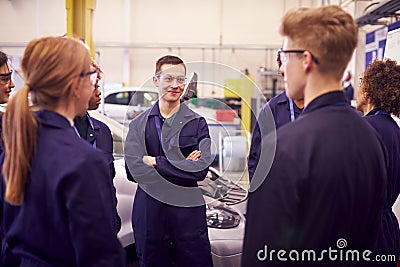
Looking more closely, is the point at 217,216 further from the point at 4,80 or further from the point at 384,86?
the point at 4,80

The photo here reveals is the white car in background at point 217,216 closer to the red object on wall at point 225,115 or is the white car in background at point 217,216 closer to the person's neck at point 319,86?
the person's neck at point 319,86

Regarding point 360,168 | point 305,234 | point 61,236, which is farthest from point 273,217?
point 61,236

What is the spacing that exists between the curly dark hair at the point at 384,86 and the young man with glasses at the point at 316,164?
0.97 m

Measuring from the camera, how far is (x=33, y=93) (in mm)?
1229

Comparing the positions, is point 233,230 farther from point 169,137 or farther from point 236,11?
point 236,11

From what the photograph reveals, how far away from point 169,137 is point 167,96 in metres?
0.21

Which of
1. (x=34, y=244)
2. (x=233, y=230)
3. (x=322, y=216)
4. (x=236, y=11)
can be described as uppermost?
(x=236, y=11)

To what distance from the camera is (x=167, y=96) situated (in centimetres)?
224

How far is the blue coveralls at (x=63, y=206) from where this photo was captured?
114cm

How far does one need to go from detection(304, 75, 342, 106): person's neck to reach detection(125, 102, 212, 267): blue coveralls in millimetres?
1040

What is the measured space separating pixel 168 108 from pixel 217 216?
0.79 metres

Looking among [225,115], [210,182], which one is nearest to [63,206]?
[210,182]

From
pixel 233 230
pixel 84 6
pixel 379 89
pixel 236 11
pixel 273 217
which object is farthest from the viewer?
pixel 236 11

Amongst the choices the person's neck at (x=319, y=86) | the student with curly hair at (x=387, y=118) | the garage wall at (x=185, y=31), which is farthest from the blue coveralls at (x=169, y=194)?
the garage wall at (x=185, y=31)
